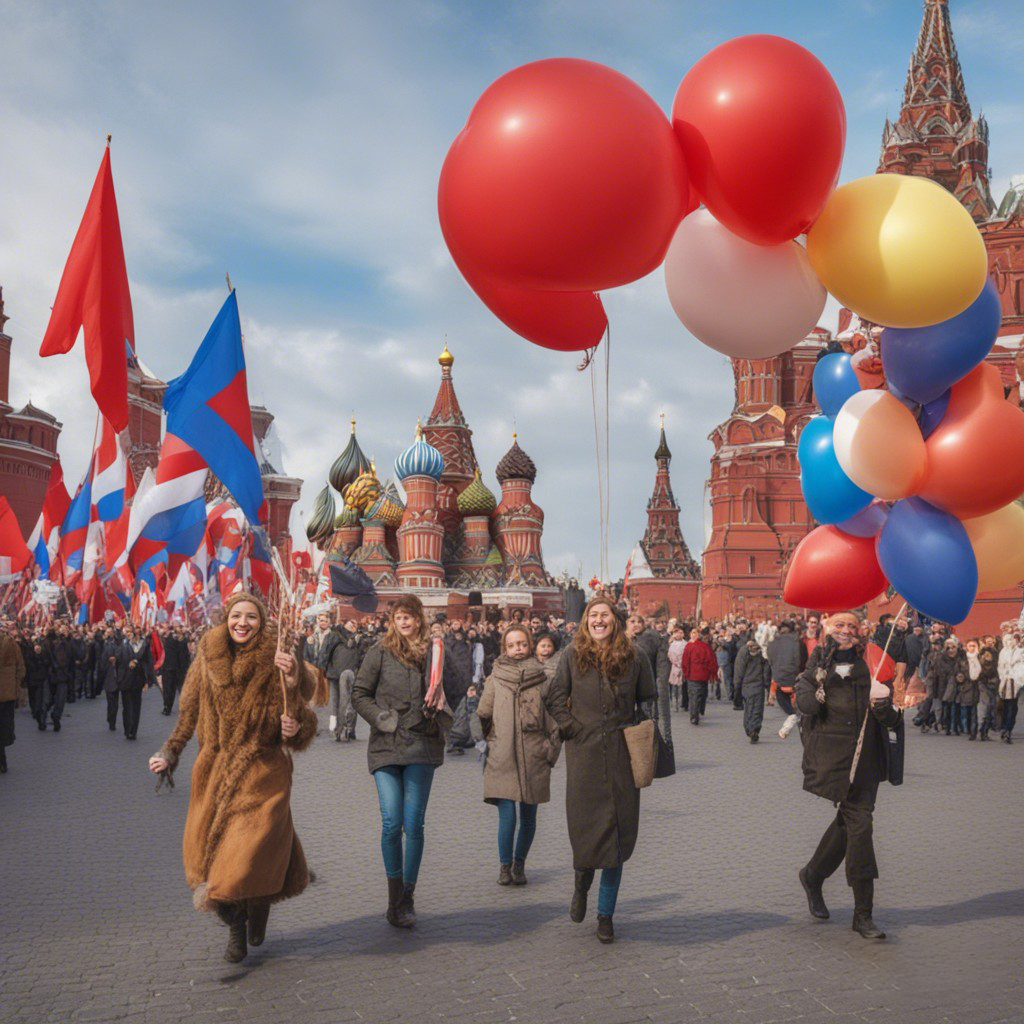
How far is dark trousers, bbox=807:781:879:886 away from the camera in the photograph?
589 centimetres

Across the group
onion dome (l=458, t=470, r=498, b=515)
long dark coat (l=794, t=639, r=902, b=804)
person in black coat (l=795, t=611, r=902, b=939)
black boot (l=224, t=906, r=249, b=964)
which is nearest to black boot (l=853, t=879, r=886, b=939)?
person in black coat (l=795, t=611, r=902, b=939)

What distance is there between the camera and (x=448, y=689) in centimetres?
704

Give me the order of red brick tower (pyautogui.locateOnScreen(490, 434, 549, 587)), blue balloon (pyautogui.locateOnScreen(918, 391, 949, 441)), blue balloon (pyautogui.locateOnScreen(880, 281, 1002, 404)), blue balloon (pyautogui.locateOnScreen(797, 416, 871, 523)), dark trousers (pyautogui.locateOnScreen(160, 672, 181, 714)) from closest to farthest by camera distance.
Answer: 1. blue balloon (pyautogui.locateOnScreen(880, 281, 1002, 404))
2. blue balloon (pyautogui.locateOnScreen(918, 391, 949, 441))
3. blue balloon (pyautogui.locateOnScreen(797, 416, 871, 523))
4. dark trousers (pyautogui.locateOnScreen(160, 672, 181, 714))
5. red brick tower (pyautogui.locateOnScreen(490, 434, 549, 587))

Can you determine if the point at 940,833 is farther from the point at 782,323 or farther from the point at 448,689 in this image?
the point at 782,323

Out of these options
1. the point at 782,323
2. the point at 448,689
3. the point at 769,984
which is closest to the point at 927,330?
the point at 782,323

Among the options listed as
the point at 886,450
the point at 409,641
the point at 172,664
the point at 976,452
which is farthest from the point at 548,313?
the point at 172,664

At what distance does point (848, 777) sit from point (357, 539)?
60.1 meters

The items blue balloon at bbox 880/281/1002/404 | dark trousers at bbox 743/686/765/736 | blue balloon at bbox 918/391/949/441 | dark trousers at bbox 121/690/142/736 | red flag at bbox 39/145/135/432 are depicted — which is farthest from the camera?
dark trousers at bbox 121/690/142/736

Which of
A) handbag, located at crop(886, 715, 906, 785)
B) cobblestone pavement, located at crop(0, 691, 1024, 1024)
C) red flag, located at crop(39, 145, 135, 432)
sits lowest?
cobblestone pavement, located at crop(0, 691, 1024, 1024)

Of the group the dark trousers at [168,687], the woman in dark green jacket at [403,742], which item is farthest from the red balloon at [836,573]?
the dark trousers at [168,687]

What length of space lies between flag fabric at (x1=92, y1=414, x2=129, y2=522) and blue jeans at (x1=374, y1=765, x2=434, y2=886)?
11090 mm

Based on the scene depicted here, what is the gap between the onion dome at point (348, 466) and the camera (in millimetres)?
72188

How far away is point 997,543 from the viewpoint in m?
5.74

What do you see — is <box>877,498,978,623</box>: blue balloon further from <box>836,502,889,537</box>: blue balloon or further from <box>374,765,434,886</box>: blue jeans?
<box>374,765,434,886</box>: blue jeans
